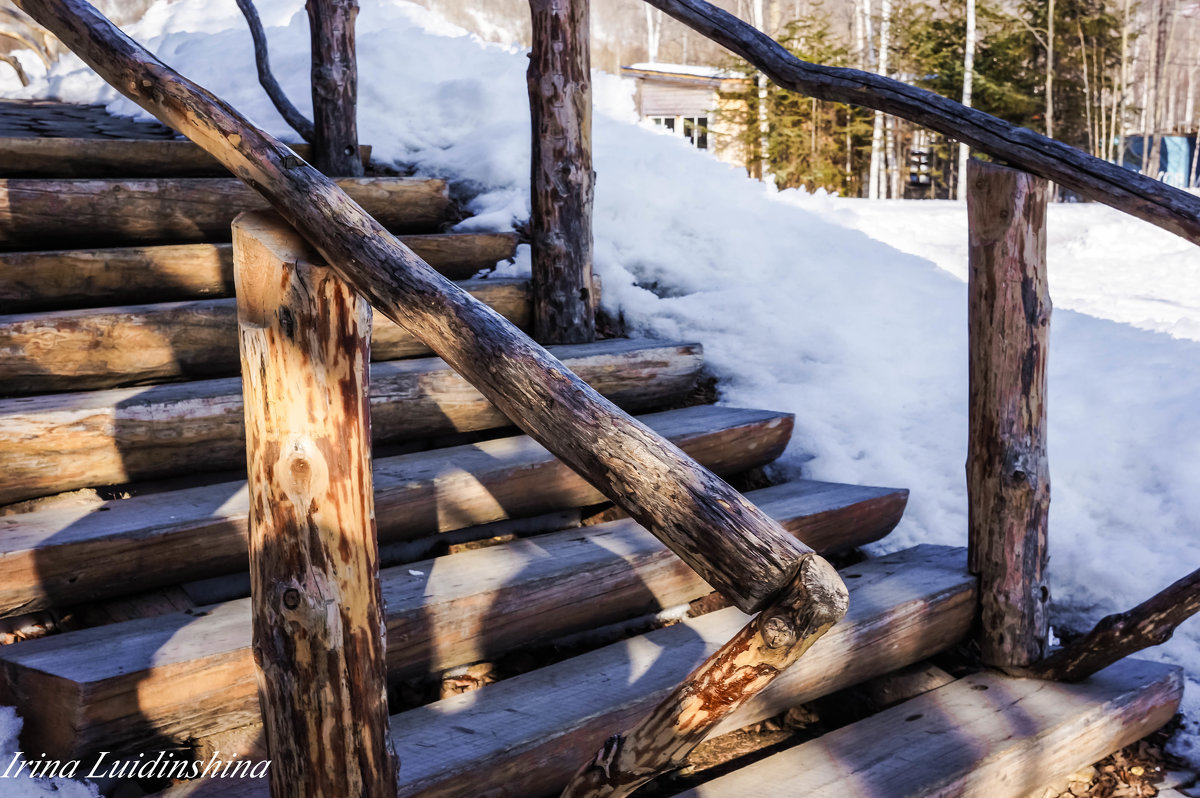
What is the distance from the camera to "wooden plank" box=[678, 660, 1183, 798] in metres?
1.66

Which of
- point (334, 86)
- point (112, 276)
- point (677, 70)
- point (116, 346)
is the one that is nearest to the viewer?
point (116, 346)

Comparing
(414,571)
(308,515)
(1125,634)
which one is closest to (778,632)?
(308,515)

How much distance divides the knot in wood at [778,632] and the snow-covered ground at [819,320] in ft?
5.68

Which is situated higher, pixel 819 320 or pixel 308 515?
pixel 308 515

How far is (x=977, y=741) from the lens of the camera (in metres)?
1.80

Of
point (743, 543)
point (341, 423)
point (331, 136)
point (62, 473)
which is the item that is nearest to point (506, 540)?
point (62, 473)

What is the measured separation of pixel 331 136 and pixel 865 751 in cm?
283

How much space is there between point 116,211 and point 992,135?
7.96 ft

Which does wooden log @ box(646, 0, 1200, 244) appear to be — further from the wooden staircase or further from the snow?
the snow

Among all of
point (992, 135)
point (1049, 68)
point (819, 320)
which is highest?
point (1049, 68)

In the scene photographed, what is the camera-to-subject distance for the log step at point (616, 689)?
146 centimetres

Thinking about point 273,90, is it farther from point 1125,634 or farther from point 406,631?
point 1125,634

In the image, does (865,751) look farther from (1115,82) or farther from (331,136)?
(1115,82)

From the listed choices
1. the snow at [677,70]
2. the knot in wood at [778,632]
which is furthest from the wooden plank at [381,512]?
the snow at [677,70]
